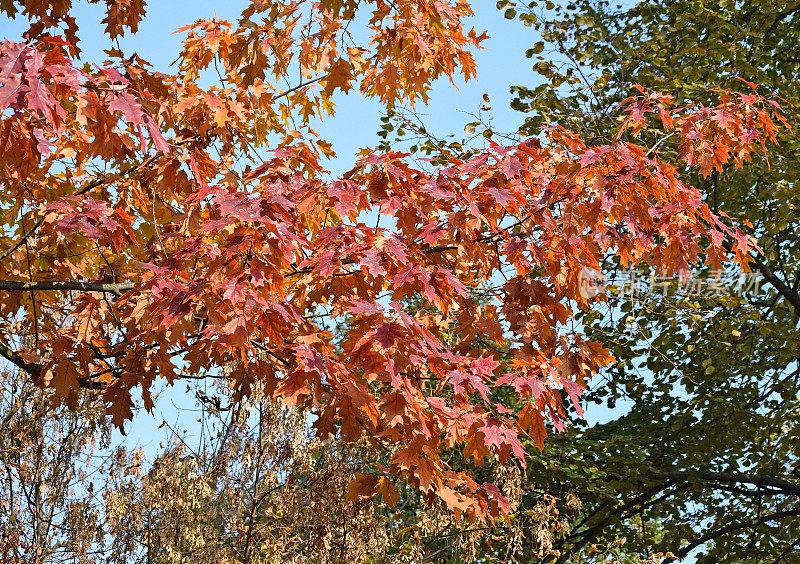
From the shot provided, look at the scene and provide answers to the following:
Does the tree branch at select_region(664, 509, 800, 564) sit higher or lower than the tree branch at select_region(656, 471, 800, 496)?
lower

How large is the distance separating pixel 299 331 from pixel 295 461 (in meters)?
2.83

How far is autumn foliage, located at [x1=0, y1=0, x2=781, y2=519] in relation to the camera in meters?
3.68

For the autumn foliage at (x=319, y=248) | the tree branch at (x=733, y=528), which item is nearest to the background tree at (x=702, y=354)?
the tree branch at (x=733, y=528)

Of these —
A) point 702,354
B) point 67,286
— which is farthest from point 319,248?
point 702,354

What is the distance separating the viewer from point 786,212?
8484mm

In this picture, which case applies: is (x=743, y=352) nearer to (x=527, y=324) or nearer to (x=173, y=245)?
(x=527, y=324)

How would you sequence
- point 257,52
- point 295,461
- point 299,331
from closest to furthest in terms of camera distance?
point 299,331 < point 257,52 < point 295,461

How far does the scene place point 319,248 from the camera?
4379 millimetres

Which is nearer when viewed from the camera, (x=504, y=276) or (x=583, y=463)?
(x=504, y=276)

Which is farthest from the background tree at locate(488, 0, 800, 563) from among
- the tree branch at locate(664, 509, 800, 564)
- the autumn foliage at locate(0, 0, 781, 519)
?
the autumn foliage at locate(0, 0, 781, 519)

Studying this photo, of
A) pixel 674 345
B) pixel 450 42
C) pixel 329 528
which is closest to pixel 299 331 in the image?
pixel 329 528

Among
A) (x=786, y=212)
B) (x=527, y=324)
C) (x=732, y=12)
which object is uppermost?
(x=732, y=12)

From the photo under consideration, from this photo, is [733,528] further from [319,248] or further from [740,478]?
[319,248]

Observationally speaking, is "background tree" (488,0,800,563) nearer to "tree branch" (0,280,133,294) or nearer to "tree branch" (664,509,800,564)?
"tree branch" (664,509,800,564)
